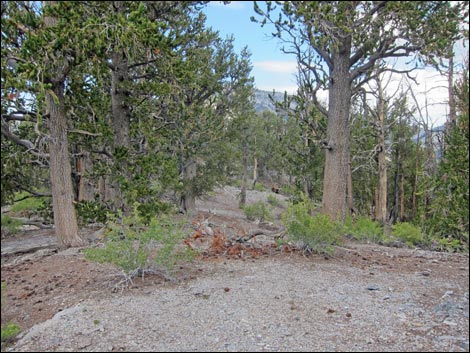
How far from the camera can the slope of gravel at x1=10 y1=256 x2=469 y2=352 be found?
10.9 feet

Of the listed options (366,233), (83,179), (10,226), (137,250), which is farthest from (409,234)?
(10,226)

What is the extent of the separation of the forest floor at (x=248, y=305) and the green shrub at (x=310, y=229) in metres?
0.21

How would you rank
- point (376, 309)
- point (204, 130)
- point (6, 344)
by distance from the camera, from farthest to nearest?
point (204, 130) → point (376, 309) → point (6, 344)

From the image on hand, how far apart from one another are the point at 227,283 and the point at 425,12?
5.88 meters

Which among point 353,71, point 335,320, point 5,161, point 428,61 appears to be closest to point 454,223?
point 335,320

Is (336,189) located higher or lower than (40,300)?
higher

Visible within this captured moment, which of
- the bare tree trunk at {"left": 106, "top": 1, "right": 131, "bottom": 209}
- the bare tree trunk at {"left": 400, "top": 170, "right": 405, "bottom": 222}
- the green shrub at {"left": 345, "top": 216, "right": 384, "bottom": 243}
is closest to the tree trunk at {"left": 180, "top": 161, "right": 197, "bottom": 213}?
the green shrub at {"left": 345, "top": 216, "right": 384, "bottom": 243}

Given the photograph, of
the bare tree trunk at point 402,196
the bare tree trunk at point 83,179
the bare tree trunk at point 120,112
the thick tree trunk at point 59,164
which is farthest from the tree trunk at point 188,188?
the bare tree trunk at point 402,196

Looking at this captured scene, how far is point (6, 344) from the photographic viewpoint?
Result: 3486 millimetres

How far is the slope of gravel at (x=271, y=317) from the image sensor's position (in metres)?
3.32

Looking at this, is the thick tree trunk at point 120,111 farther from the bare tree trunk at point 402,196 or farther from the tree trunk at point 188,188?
the bare tree trunk at point 402,196

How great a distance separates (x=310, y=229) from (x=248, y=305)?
2397 mm

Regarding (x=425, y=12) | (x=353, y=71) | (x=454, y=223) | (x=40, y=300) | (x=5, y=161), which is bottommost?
Result: (x=40, y=300)

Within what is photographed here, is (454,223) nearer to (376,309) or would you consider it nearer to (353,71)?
(376,309)
